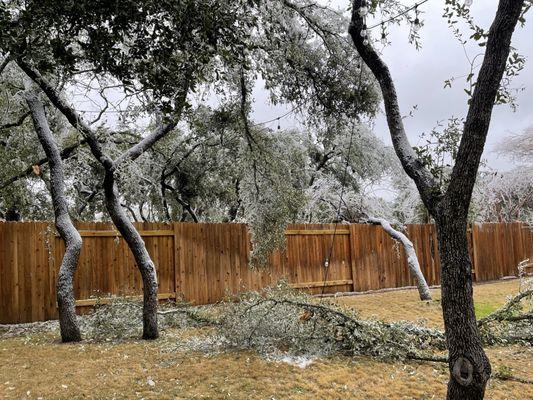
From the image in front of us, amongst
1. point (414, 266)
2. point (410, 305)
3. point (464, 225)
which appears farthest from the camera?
point (414, 266)

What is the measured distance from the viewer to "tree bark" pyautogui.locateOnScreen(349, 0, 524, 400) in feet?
10.2

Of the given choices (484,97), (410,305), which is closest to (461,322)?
(484,97)

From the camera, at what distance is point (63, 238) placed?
6.83 metres

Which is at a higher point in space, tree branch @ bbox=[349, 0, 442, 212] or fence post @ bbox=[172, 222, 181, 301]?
tree branch @ bbox=[349, 0, 442, 212]

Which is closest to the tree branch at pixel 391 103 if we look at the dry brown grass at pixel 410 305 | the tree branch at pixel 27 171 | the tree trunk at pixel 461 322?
the tree trunk at pixel 461 322

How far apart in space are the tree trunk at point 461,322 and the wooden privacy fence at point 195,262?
4198 mm

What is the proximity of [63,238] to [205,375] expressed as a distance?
3296 mm

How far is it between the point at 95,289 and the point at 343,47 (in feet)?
19.4

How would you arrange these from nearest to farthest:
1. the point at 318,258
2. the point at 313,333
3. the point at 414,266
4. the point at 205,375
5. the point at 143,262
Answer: the point at 205,375, the point at 313,333, the point at 143,262, the point at 414,266, the point at 318,258

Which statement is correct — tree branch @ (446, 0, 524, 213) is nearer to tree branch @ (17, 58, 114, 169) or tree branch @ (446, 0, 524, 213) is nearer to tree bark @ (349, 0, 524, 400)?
tree bark @ (349, 0, 524, 400)

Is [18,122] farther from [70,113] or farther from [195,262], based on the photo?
[195,262]

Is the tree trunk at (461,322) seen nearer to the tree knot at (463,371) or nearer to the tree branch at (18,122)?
the tree knot at (463,371)

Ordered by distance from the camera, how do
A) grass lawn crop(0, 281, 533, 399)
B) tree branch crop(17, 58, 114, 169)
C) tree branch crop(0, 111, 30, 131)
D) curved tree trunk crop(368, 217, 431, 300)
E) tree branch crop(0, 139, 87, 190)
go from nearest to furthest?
grass lawn crop(0, 281, 533, 399) < tree branch crop(17, 58, 114, 169) < tree branch crop(0, 111, 30, 131) < tree branch crop(0, 139, 87, 190) < curved tree trunk crop(368, 217, 431, 300)

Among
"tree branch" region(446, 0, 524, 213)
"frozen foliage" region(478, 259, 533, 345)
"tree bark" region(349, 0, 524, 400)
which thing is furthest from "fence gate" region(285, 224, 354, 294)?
"tree branch" region(446, 0, 524, 213)
